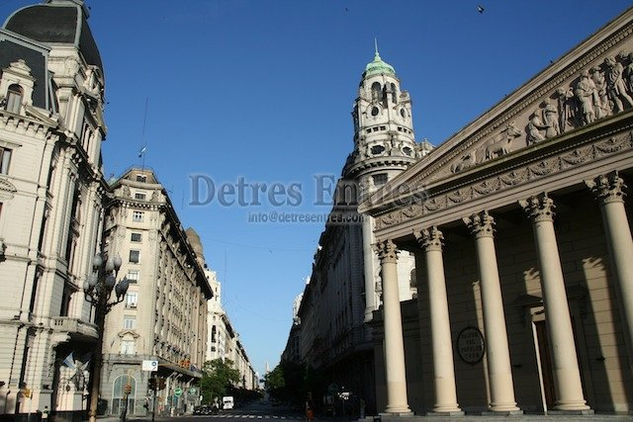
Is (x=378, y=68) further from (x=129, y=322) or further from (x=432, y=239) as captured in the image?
(x=432, y=239)

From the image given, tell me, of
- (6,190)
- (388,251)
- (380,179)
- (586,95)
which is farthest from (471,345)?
(380,179)

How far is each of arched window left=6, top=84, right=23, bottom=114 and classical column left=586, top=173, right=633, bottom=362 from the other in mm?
36917

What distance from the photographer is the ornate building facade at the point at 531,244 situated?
19.1 meters

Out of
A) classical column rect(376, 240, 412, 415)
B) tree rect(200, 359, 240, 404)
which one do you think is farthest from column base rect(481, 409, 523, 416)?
tree rect(200, 359, 240, 404)

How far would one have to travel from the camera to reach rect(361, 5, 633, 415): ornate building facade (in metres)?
19.1

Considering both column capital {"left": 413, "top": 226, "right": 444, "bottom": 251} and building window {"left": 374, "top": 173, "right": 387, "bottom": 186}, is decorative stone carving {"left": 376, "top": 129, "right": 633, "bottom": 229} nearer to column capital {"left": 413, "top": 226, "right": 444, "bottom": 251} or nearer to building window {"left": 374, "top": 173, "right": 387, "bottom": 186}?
column capital {"left": 413, "top": 226, "right": 444, "bottom": 251}

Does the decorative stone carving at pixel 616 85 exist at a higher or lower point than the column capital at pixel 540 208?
higher

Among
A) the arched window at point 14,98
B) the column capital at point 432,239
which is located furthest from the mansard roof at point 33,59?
the column capital at point 432,239

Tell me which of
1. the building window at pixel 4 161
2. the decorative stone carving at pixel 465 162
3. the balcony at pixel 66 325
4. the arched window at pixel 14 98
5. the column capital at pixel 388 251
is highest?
the arched window at pixel 14 98

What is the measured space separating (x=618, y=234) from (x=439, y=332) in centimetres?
826

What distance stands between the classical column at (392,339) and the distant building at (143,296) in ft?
98.2

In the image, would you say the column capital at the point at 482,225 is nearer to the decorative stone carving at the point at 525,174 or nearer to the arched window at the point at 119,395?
the decorative stone carving at the point at 525,174

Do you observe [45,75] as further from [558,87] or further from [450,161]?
[558,87]

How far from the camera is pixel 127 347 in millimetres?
57875
